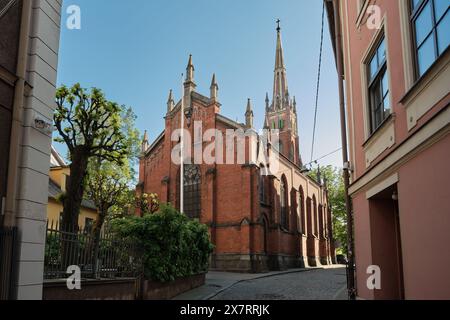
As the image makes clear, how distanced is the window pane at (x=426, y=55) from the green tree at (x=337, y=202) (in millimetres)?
52955

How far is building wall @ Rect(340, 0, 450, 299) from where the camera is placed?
17.8 feet

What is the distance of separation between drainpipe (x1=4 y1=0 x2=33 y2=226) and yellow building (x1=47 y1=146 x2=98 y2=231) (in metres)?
18.3

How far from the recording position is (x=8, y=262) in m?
6.04

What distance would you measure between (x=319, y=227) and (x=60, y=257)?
4298cm

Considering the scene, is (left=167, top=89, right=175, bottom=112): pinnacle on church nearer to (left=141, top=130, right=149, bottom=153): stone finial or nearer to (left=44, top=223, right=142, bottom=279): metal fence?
(left=141, top=130, right=149, bottom=153): stone finial

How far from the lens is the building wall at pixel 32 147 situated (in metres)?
6.38

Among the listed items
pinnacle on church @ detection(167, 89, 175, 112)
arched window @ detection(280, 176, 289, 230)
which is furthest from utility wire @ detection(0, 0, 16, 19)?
arched window @ detection(280, 176, 289, 230)

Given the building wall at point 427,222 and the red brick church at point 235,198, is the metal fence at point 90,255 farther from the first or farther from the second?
the red brick church at point 235,198

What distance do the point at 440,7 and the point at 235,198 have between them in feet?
90.2

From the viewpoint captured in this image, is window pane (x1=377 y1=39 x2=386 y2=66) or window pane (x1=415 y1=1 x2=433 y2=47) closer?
window pane (x1=415 y1=1 x2=433 y2=47)

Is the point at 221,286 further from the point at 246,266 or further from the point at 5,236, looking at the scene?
the point at 5,236

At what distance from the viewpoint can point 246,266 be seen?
30.3 m

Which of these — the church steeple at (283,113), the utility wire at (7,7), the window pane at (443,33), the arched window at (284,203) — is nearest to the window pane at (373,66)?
the window pane at (443,33)
